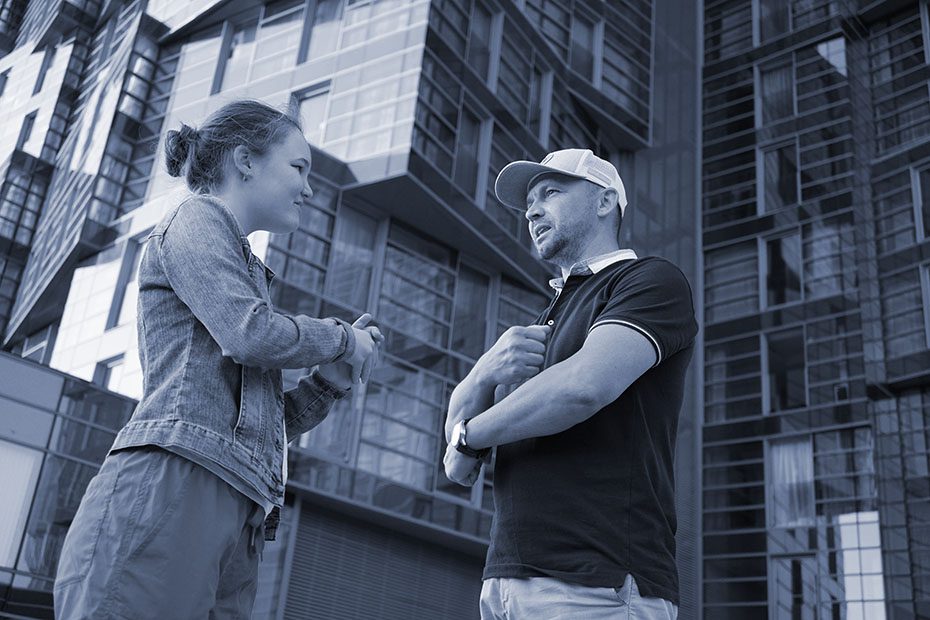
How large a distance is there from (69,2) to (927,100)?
2148cm

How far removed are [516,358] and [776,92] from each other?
1165 inches

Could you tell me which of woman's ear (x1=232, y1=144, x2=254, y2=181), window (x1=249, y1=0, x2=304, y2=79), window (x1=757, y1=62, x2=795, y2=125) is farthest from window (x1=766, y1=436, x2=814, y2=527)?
woman's ear (x1=232, y1=144, x2=254, y2=181)

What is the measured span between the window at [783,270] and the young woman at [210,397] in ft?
85.7

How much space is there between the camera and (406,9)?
20.9 m

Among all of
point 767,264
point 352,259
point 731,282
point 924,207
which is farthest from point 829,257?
point 352,259

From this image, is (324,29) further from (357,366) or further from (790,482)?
(357,366)

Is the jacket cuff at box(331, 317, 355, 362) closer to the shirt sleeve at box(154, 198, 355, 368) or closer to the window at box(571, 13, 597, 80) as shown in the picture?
the shirt sleeve at box(154, 198, 355, 368)

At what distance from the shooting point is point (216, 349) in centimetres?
262

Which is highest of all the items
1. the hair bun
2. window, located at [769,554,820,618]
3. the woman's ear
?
window, located at [769,554,820,618]

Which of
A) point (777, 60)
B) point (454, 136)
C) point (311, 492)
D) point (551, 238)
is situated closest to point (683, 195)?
point (777, 60)

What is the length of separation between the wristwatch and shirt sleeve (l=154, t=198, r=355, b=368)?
0.39 m

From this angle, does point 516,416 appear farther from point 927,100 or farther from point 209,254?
→ point 927,100

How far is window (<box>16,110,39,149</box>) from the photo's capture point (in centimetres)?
2453

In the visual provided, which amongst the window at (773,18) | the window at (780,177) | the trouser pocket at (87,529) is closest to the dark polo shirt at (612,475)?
the trouser pocket at (87,529)
